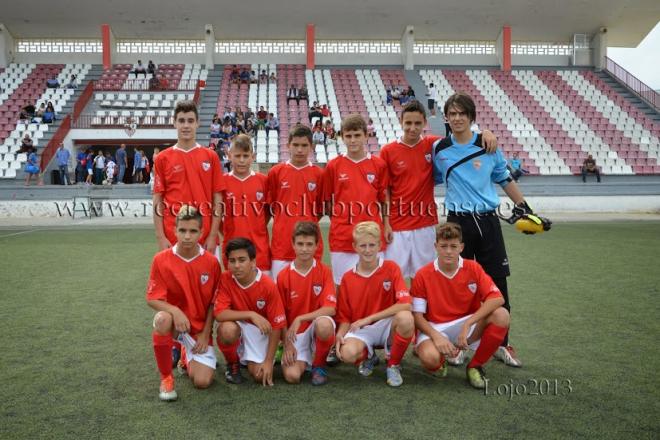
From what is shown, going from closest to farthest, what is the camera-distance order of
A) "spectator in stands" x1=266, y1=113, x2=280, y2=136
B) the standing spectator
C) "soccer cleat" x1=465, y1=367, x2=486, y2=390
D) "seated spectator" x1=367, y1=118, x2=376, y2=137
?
"soccer cleat" x1=465, y1=367, x2=486, y2=390
the standing spectator
"seated spectator" x1=367, y1=118, x2=376, y2=137
"spectator in stands" x1=266, y1=113, x2=280, y2=136

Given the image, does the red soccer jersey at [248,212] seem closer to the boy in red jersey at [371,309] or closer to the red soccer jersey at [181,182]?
the red soccer jersey at [181,182]

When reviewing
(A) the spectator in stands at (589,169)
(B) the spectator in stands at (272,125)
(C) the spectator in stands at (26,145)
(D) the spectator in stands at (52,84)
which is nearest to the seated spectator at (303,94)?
(B) the spectator in stands at (272,125)

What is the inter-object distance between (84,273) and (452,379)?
534 centimetres

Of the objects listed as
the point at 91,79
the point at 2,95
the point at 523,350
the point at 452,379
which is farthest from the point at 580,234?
the point at 2,95

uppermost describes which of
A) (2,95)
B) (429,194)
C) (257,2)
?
(257,2)

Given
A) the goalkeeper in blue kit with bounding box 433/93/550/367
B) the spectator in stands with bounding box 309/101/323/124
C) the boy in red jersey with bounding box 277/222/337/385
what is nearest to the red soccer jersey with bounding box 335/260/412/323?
the boy in red jersey with bounding box 277/222/337/385

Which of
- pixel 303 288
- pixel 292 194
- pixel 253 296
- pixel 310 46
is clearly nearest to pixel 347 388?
pixel 303 288

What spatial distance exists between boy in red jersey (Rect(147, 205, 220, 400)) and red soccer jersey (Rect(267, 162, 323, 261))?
0.65m

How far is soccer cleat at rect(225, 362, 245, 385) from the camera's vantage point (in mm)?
3334

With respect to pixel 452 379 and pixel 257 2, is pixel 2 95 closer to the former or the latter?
pixel 257 2

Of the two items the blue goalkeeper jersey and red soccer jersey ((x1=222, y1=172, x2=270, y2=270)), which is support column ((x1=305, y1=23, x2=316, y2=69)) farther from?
the blue goalkeeper jersey

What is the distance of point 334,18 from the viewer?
23938 millimetres

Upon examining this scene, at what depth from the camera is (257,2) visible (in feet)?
73.8

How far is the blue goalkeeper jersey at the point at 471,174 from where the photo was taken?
3.69 metres
